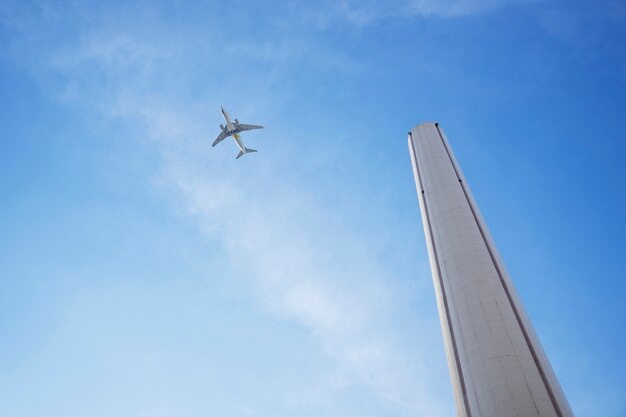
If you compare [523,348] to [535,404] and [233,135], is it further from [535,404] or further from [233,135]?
[233,135]

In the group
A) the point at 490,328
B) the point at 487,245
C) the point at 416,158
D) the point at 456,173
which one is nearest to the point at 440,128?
the point at 416,158

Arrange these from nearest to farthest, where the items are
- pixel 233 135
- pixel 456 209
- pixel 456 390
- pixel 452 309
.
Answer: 1. pixel 456 390
2. pixel 452 309
3. pixel 456 209
4. pixel 233 135

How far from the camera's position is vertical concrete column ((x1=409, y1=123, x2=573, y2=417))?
22031 millimetres

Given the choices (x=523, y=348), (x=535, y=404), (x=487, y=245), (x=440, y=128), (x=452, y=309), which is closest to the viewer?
(x=535, y=404)

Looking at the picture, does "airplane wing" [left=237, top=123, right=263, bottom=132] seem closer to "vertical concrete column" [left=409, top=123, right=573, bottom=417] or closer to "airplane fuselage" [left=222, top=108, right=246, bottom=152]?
"airplane fuselage" [left=222, top=108, right=246, bottom=152]

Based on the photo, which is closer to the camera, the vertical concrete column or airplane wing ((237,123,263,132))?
the vertical concrete column

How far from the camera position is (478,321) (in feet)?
84.7

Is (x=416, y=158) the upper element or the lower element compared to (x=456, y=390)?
upper

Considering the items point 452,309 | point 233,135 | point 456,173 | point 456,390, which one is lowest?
point 456,390

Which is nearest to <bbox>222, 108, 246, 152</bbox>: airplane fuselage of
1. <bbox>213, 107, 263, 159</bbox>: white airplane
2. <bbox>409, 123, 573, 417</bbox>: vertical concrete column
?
<bbox>213, 107, 263, 159</bbox>: white airplane

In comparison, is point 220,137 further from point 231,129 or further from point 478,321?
point 478,321

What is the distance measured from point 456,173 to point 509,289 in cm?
1520

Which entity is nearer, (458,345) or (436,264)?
(458,345)

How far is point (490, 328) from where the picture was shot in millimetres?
25156
